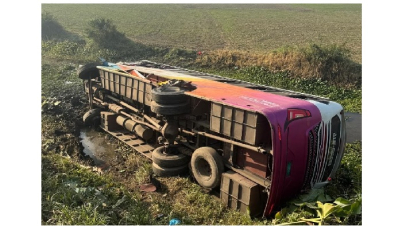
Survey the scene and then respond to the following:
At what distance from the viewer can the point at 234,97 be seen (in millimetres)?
7211

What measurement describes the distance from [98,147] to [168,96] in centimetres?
447

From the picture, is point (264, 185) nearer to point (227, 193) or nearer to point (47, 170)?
point (227, 193)

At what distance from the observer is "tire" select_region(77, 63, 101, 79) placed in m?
12.4

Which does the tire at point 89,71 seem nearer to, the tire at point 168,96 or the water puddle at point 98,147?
the water puddle at point 98,147

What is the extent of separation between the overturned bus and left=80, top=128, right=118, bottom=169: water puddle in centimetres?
144

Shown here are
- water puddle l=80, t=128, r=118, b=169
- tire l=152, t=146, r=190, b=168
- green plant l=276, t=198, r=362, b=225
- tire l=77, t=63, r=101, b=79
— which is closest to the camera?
green plant l=276, t=198, r=362, b=225

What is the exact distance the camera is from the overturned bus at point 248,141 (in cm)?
605

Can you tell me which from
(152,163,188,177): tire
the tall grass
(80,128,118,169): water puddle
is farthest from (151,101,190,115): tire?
the tall grass

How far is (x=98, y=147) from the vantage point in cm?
1091

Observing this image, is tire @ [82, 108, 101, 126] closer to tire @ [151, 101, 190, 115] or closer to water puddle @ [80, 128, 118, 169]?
water puddle @ [80, 128, 118, 169]

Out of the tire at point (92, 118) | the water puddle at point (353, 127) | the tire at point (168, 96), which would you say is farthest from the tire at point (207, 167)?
the tire at point (92, 118)

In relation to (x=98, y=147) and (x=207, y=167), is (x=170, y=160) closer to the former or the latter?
(x=207, y=167)

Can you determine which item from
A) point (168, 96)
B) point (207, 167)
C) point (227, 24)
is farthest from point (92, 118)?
point (227, 24)

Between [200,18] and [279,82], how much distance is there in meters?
20.1
